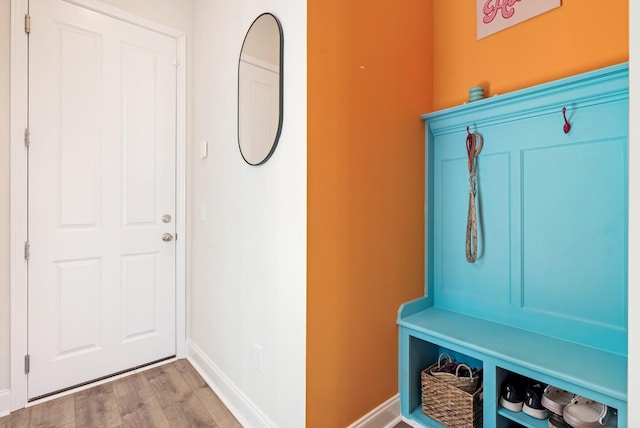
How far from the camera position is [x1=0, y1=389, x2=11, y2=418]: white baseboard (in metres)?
1.66

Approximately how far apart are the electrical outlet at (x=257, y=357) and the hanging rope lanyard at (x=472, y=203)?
1.12m

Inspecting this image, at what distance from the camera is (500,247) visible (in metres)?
1.56

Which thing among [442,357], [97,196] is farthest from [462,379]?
[97,196]

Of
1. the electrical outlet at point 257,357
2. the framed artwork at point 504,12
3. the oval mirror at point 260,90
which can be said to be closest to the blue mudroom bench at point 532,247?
the framed artwork at point 504,12

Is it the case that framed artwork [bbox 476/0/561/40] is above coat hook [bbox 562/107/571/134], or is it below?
above

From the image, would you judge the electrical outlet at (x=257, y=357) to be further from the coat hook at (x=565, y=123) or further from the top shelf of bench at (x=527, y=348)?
the coat hook at (x=565, y=123)

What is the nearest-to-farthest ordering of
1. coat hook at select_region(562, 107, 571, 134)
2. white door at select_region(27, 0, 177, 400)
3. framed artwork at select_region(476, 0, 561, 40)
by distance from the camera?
coat hook at select_region(562, 107, 571, 134) < framed artwork at select_region(476, 0, 561, 40) < white door at select_region(27, 0, 177, 400)

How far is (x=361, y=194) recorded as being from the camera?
145cm

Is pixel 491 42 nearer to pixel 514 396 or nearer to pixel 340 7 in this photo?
pixel 340 7

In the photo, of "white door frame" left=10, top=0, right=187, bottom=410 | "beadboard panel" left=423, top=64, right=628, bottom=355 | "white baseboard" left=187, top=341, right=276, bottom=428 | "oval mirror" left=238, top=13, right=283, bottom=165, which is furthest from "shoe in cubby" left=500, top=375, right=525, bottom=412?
"white door frame" left=10, top=0, right=187, bottom=410

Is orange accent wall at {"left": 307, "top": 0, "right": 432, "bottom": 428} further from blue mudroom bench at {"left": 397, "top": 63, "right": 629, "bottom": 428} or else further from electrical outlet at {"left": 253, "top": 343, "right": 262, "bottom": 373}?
electrical outlet at {"left": 253, "top": 343, "right": 262, "bottom": 373}

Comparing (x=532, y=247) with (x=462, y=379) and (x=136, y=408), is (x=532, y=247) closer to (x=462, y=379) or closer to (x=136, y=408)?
(x=462, y=379)

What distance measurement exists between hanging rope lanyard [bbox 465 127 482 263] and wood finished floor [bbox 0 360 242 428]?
1.45m

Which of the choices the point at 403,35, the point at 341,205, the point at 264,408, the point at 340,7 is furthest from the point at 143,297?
the point at 403,35
